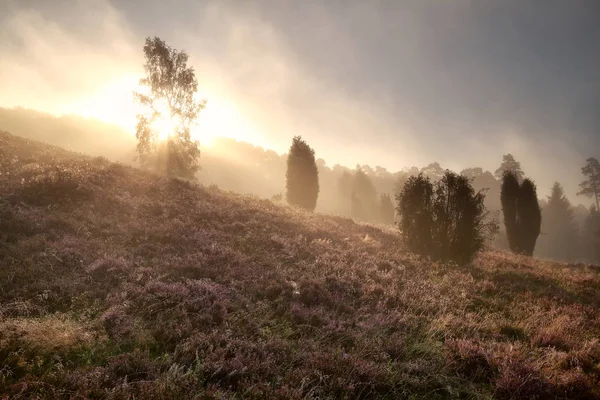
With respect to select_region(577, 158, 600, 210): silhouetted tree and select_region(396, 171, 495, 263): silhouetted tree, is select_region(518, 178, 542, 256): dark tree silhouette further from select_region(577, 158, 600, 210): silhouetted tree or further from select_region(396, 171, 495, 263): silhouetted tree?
select_region(577, 158, 600, 210): silhouetted tree

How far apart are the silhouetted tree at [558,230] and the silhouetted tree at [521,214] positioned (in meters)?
47.1

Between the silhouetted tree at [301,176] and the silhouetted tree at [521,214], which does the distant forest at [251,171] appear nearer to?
the silhouetted tree at [301,176]

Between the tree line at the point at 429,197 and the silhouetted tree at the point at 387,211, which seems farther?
→ the silhouetted tree at the point at 387,211

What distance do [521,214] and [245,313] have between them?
32.9m

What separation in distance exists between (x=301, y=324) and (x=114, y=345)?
386cm

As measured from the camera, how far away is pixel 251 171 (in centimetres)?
9594

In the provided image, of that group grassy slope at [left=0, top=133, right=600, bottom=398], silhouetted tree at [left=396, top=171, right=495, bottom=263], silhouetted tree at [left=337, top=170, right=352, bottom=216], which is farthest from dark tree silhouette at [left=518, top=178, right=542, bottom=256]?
silhouetted tree at [left=337, top=170, right=352, bottom=216]

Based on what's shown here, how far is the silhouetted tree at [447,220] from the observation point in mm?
16812

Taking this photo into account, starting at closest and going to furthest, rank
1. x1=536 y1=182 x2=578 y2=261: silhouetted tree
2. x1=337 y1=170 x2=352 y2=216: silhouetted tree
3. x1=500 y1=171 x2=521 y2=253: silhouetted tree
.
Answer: x1=500 y1=171 x2=521 y2=253: silhouetted tree, x1=536 y1=182 x2=578 y2=261: silhouetted tree, x1=337 y1=170 x2=352 y2=216: silhouetted tree

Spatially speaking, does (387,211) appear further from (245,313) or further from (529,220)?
(245,313)

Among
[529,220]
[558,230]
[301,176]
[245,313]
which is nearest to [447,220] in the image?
[245,313]

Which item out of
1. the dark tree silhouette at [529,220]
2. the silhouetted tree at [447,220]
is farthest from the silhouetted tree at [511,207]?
the silhouetted tree at [447,220]

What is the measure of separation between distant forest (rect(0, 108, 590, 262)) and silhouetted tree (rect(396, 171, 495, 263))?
31.7 meters

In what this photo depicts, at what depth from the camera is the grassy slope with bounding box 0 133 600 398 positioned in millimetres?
5215
